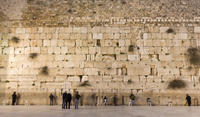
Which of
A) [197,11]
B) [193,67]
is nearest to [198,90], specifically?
[193,67]

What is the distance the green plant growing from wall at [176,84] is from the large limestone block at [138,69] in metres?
1.01

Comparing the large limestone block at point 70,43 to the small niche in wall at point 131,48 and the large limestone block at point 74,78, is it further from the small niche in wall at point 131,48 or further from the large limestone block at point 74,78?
the small niche in wall at point 131,48

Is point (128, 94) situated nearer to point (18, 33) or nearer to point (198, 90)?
point (198, 90)

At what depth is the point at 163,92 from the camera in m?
7.99

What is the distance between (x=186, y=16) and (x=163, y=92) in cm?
351

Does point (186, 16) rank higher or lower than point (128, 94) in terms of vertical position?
higher

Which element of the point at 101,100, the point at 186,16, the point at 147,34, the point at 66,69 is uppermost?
the point at 186,16

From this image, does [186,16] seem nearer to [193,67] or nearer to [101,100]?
[193,67]

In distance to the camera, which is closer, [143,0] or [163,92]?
[163,92]

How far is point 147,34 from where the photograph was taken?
336 inches

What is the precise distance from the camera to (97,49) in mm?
8422

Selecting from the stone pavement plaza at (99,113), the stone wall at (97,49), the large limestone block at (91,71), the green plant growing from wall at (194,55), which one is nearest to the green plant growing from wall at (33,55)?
the stone wall at (97,49)

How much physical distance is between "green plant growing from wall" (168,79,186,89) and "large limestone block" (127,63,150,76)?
1013 millimetres

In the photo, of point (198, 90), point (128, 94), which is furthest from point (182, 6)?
point (128, 94)
